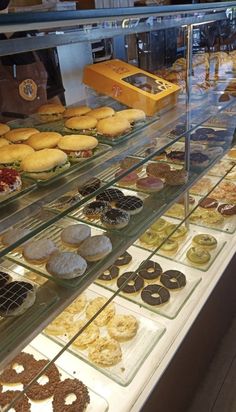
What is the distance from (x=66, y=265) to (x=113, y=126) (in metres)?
0.54

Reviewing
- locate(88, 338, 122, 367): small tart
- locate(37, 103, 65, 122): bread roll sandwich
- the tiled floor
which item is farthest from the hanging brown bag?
the tiled floor

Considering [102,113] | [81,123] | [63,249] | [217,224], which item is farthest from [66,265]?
[217,224]

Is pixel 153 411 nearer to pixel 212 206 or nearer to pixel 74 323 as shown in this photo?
pixel 74 323

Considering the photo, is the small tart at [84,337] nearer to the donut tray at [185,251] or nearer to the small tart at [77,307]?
the small tart at [77,307]

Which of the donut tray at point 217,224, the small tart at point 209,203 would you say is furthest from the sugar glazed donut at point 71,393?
the small tart at point 209,203

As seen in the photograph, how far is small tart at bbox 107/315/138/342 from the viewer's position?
5.22ft

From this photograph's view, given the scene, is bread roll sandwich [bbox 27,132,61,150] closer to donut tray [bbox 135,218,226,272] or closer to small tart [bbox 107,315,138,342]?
small tart [bbox 107,315,138,342]

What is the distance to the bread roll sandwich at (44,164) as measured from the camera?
1.07 metres

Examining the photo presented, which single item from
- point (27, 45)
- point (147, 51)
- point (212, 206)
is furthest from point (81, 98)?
point (212, 206)

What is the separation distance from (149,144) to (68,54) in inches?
42.5

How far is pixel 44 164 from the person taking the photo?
1.06 meters

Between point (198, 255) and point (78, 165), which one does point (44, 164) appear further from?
point (198, 255)

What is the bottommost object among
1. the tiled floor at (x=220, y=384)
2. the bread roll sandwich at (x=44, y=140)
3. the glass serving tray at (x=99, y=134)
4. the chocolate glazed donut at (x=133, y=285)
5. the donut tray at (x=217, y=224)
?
the tiled floor at (x=220, y=384)

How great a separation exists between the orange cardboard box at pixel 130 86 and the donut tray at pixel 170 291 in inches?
31.9
